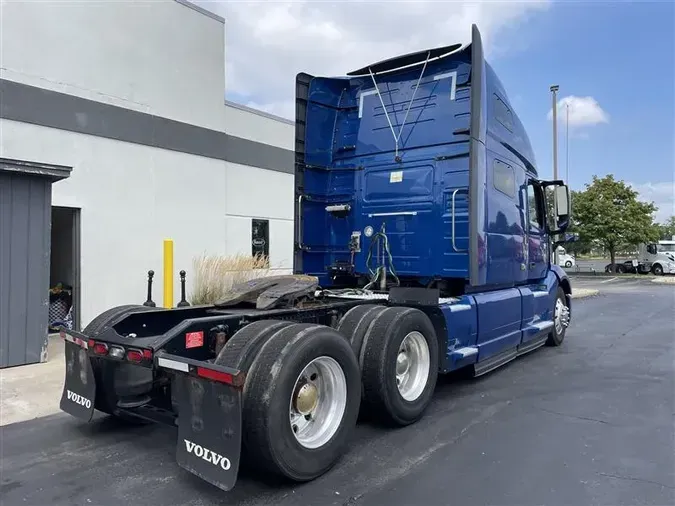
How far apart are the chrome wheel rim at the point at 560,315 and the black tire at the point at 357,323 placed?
4.83 m

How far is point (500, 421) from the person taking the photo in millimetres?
4898

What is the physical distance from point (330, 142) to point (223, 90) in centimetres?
584

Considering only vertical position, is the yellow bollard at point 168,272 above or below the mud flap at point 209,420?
above

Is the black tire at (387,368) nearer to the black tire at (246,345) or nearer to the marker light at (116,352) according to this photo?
the black tire at (246,345)

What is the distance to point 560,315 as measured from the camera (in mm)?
8711

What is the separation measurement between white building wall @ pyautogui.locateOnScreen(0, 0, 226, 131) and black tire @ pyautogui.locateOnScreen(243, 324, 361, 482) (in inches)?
305

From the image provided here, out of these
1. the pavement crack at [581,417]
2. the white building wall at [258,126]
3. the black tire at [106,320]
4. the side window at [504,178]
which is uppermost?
the white building wall at [258,126]

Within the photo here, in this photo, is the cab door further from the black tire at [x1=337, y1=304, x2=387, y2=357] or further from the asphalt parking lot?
the black tire at [x1=337, y1=304, x2=387, y2=357]

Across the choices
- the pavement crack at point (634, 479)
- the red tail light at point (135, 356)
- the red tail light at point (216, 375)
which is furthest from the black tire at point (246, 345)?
the pavement crack at point (634, 479)

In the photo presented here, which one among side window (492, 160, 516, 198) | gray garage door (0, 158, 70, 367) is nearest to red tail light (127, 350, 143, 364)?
gray garage door (0, 158, 70, 367)

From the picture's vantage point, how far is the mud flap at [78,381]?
4238 millimetres

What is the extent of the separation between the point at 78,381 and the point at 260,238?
30.5ft

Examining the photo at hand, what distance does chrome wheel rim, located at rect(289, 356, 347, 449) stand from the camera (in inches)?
146

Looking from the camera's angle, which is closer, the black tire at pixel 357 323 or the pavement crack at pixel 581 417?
the black tire at pixel 357 323
